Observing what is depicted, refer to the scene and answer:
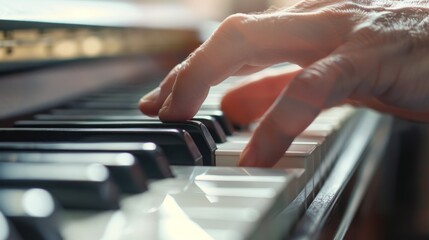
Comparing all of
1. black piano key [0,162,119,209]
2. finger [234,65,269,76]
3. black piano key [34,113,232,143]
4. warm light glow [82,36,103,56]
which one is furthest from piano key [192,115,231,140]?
warm light glow [82,36,103,56]

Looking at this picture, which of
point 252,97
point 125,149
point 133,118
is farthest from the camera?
point 252,97

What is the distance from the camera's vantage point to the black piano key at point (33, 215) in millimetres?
406

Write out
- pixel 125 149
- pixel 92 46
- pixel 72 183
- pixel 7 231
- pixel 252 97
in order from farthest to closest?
1. pixel 92 46
2. pixel 252 97
3. pixel 125 149
4. pixel 72 183
5. pixel 7 231

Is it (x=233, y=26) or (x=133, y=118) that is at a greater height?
(x=233, y=26)

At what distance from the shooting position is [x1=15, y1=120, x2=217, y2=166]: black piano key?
27.5 inches

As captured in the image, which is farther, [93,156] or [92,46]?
[92,46]

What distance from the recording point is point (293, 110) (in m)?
0.63

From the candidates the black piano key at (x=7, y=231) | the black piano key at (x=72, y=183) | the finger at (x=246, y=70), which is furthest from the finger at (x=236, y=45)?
the black piano key at (x=7, y=231)

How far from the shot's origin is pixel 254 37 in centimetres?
77

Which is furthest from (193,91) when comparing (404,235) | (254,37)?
(404,235)

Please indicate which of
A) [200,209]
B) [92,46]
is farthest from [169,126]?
[92,46]

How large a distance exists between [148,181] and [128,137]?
0.40 ft

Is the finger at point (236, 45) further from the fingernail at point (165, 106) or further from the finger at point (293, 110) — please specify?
the finger at point (293, 110)

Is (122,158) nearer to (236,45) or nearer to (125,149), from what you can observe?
(125,149)
